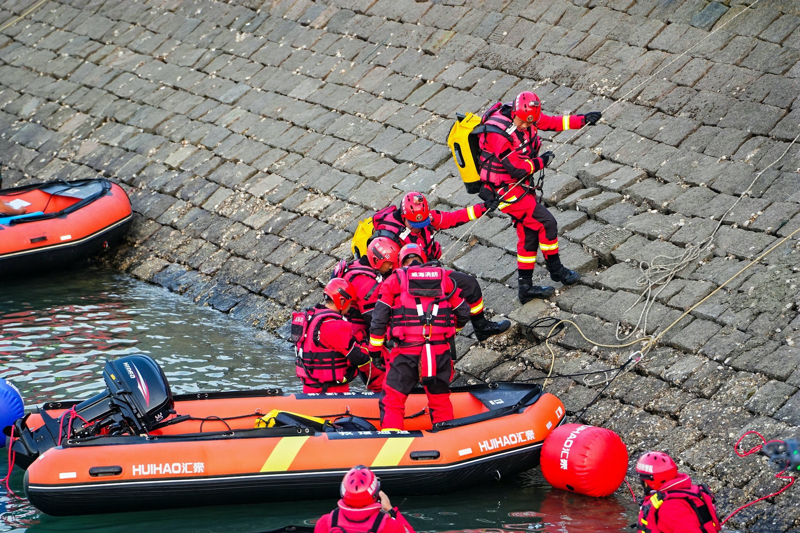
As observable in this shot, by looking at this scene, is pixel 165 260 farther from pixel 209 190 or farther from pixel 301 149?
pixel 301 149

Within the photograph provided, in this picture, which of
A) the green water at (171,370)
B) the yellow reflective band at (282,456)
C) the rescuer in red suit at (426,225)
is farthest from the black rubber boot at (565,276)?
the yellow reflective band at (282,456)

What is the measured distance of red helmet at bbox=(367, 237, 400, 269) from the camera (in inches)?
248

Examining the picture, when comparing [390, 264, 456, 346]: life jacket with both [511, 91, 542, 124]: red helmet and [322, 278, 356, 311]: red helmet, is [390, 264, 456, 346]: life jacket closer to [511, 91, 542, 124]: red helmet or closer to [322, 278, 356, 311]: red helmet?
[322, 278, 356, 311]: red helmet

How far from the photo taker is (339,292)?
6145 millimetres

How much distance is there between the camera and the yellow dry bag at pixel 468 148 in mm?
6812

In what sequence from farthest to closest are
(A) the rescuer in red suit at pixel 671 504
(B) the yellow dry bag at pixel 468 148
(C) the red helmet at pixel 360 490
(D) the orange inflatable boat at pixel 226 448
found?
(B) the yellow dry bag at pixel 468 148 → (D) the orange inflatable boat at pixel 226 448 → (A) the rescuer in red suit at pixel 671 504 → (C) the red helmet at pixel 360 490

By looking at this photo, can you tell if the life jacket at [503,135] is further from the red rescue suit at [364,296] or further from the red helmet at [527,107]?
the red rescue suit at [364,296]

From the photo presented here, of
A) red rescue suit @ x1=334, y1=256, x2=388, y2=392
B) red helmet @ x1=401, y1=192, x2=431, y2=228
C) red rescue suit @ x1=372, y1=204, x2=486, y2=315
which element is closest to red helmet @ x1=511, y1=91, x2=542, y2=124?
red rescue suit @ x1=372, y1=204, x2=486, y2=315

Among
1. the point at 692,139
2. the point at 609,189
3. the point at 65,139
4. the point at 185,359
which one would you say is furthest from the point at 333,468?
the point at 65,139

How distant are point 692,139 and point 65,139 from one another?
786 cm

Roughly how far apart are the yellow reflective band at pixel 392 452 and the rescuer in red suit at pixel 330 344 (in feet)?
2.67

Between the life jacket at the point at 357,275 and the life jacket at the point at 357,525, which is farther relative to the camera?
the life jacket at the point at 357,275

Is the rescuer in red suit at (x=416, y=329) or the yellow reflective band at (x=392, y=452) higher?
the rescuer in red suit at (x=416, y=329)

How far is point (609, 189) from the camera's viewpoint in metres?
7.96
